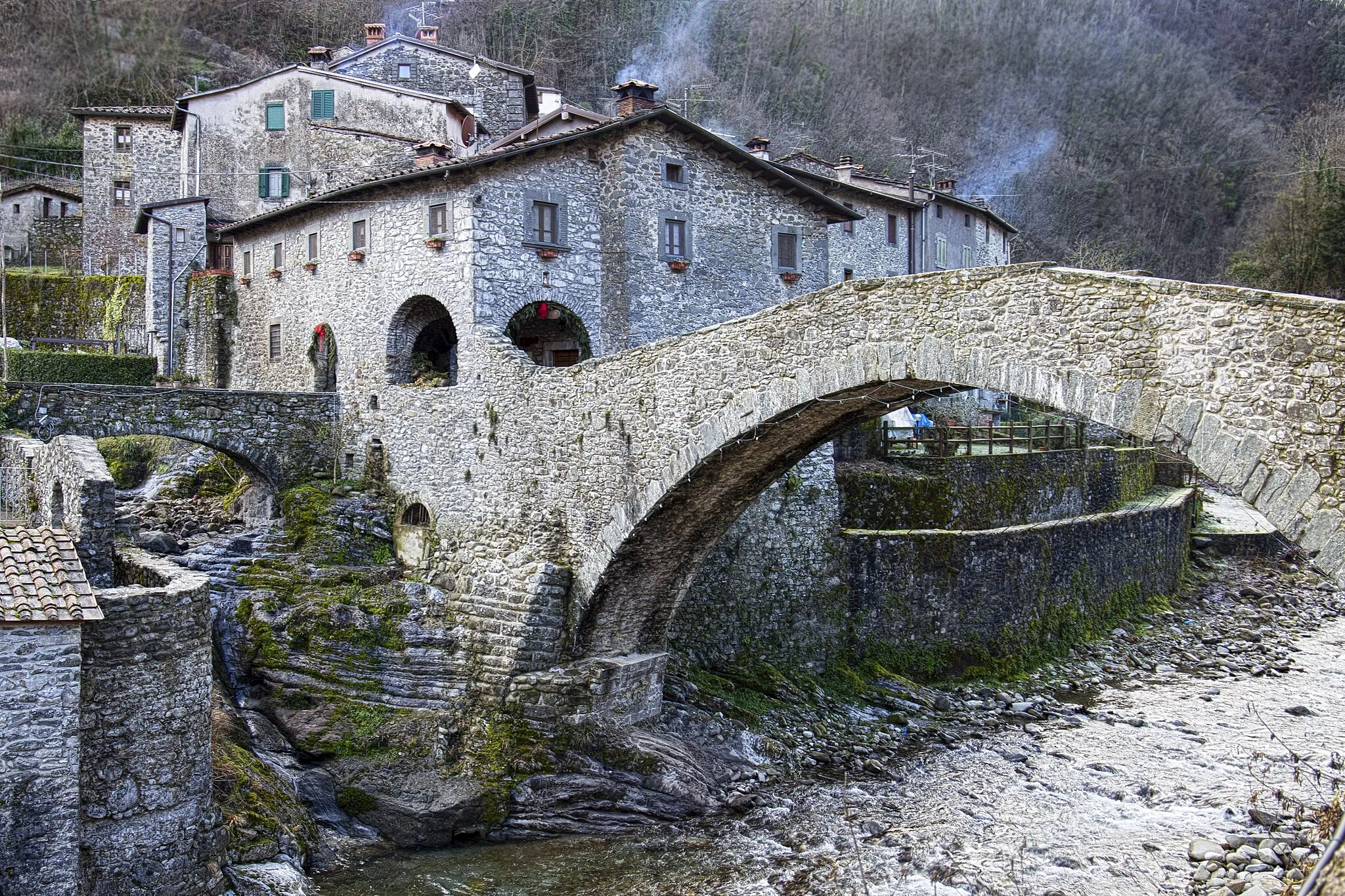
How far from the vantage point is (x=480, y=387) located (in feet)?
57.9

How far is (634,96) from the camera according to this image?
20.4m

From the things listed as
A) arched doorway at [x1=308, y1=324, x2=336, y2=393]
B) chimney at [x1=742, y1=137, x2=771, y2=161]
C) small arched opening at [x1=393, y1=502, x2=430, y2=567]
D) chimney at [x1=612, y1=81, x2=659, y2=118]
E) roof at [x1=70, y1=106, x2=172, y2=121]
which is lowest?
small arched opening at [x1=393, y1=502, x2=430, y2=567]

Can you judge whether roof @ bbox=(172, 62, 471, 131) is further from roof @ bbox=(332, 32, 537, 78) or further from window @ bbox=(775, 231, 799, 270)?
window @ bbox=(775, 231, 799, 270)

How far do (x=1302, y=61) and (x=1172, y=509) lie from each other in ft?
143

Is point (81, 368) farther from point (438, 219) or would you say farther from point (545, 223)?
point (545, 223)

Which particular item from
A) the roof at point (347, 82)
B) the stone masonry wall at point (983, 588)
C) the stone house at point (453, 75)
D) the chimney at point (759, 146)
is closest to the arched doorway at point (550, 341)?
the stone masonry wall at point (983, 588)

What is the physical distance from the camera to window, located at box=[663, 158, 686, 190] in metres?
20.3

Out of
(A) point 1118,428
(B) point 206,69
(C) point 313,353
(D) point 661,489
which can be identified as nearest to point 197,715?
(D) point 661,489

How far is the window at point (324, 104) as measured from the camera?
2964 cm

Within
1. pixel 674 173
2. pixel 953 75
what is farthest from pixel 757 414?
pixel 953 75

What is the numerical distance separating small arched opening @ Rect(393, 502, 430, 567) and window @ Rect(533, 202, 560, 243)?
4.91m

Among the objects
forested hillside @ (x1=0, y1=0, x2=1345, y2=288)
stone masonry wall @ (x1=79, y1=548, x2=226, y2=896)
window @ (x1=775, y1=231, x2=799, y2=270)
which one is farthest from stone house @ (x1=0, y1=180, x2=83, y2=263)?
stone masonry wall @ (x1=79, y1=548, x2=226, y2=896)

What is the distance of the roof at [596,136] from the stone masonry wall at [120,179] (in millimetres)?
16108

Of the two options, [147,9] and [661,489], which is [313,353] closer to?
[661,489]
